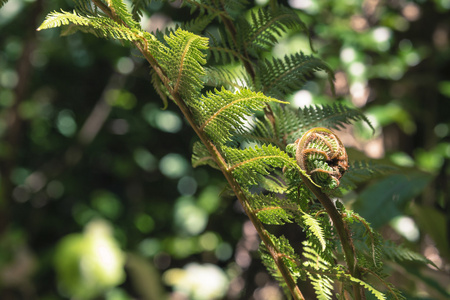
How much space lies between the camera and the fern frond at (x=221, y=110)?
1.21 ft

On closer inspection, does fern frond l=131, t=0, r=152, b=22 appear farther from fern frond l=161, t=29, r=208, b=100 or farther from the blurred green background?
the blurred green background

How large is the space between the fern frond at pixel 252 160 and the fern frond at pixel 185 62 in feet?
0.21

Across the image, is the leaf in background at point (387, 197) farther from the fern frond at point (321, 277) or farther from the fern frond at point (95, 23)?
the fern frond at point (95, 23)

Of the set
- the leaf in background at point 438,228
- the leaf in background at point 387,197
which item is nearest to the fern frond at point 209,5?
the leaf in background at point 387,197

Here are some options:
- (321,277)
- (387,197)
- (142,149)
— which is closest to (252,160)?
(321,277)

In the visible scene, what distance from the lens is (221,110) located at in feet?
1.25

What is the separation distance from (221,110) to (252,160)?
5 cm

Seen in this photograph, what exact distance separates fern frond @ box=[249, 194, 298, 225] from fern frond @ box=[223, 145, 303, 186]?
0.06ft

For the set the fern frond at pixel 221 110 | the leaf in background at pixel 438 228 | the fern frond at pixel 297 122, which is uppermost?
the fern frond at pixel 221 110

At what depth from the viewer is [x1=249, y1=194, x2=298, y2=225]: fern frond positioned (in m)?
0.40

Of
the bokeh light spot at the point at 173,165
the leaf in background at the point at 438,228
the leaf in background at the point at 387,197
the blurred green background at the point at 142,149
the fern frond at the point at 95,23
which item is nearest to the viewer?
the fern frond at the point at 95,23

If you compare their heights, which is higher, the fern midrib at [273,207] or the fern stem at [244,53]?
the fern stem at [244,53]

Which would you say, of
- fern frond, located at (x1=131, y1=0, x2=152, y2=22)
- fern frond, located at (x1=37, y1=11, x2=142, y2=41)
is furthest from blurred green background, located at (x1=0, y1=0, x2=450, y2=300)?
fern frond, located at (x1=37, y1=11, x2=142, y2=41)

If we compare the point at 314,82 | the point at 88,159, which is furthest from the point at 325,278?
the point at 88,159
